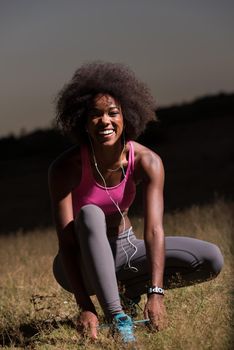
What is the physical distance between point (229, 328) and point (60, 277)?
0.98 meters

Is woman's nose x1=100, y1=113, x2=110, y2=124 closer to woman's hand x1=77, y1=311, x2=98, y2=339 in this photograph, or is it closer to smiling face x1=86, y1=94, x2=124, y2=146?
smiling face x1=86, y1=94, x2=124, y2=146

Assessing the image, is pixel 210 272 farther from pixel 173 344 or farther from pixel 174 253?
pixel 173 344

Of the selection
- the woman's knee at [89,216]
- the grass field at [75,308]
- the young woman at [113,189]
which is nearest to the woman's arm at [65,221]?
the young woman at [113,189]

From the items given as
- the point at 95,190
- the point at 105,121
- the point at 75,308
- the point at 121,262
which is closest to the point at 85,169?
the point at 95,190

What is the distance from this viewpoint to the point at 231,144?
1335cm

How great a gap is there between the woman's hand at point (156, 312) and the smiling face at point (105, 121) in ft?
2.61

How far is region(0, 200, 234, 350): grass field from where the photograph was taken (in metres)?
3.82

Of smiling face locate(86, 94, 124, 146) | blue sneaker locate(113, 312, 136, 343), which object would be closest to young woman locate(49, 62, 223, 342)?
smiling face locate(86, 94, 124, 146)

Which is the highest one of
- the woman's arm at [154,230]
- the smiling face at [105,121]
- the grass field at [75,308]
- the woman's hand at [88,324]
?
the smiling face at [105,121]

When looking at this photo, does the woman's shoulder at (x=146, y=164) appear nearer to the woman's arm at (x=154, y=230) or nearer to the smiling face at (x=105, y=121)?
the woman's arm at (x=154, y=230)

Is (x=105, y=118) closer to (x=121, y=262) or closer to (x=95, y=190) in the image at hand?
(x=95, y=190)

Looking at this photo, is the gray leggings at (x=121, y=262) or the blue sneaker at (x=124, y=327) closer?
the blue sneaker at (x=124, y=327)

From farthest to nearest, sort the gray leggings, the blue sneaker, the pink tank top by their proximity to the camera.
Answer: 1. the pink tank top
2. the gray leggings
3. the blue sneaker

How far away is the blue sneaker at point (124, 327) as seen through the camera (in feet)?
12.5
